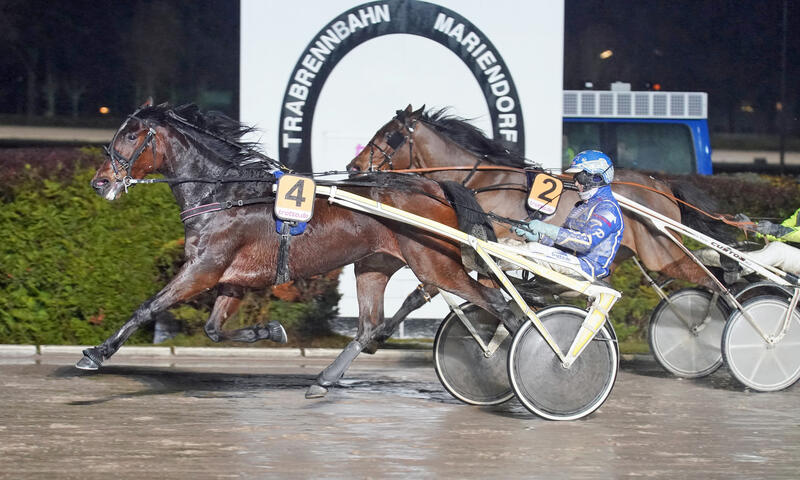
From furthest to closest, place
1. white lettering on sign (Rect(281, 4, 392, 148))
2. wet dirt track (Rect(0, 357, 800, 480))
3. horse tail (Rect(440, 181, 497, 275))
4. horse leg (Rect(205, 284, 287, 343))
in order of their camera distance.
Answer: white lettering on sign (Rect(281, 4, 392, 148)) < horse leg (Rect(205, 284, 287, 343)) < horse tail (Rect(440, 181, 497, 275)) < wet dirt track (Rect(0, 357, 800, 480))

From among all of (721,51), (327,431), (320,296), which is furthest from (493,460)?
(721,51)

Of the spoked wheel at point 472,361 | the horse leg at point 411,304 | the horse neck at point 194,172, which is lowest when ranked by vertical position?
the spoked wheel at point 472,361

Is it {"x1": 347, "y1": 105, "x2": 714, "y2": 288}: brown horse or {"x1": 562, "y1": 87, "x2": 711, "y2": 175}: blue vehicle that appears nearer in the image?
{"x1": 347, "y1": 105, "x2": 714, "y2": 288}: brown horse

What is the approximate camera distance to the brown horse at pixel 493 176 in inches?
332

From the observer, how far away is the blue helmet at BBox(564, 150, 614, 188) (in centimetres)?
685

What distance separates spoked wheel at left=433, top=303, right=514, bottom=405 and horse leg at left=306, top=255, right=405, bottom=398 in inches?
19.3

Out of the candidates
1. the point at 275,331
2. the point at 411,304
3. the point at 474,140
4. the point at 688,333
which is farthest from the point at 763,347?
the point at 275,331

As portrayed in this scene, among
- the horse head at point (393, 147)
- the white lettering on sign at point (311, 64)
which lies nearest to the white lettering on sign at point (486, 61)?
the white lettering on sign at point (311, 64)

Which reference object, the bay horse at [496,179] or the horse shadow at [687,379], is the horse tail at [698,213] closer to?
the bay horse at [496,179]

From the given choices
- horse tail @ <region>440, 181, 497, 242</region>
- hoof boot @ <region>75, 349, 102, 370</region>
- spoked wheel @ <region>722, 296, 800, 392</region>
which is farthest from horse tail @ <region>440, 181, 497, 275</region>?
hoof boot @ <region>75, 349, 102, 370</region>

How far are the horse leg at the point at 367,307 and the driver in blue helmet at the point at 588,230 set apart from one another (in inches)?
48.9

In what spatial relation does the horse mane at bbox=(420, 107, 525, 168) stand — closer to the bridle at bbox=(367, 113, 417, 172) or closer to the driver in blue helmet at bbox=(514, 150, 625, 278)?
the bridle at bbox=(367, 113, 417, 172)

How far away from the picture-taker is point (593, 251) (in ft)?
22.2

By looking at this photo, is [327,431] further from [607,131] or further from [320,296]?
[607,131]
